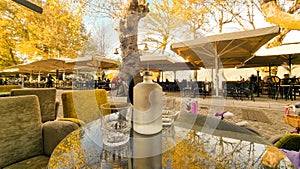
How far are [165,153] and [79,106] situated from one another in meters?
1.42

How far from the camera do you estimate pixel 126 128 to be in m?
0.86

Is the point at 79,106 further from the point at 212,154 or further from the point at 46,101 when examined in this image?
the point at 212,154

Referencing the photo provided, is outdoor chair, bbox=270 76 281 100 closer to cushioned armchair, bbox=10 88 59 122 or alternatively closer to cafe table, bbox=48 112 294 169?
cafe table, bbox=48 112 294 169

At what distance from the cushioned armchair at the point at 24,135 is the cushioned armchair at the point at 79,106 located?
422 mm

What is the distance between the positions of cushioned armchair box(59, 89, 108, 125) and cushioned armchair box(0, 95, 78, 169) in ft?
1.38

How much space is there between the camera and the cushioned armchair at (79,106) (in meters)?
1.78

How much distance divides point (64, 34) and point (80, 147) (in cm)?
1199

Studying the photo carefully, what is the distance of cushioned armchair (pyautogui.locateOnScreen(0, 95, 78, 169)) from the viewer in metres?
1.02

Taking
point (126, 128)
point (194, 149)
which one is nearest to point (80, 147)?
point (126, 128)

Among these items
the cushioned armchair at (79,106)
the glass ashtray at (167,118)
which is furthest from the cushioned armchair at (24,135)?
the glass ashtray at (167,118)

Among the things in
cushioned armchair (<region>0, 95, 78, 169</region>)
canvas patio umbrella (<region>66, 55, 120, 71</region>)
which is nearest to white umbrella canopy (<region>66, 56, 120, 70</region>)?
canvas patio umbrella (<region>66, 55, 120, 71</region>)

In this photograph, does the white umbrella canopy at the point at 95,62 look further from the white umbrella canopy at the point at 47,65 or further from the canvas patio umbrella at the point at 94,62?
the white umbrella canopy at the point at 47,65

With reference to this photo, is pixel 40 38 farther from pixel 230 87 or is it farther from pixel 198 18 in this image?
pixel 230 87

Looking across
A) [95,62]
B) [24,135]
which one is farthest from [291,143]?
[95,62]
